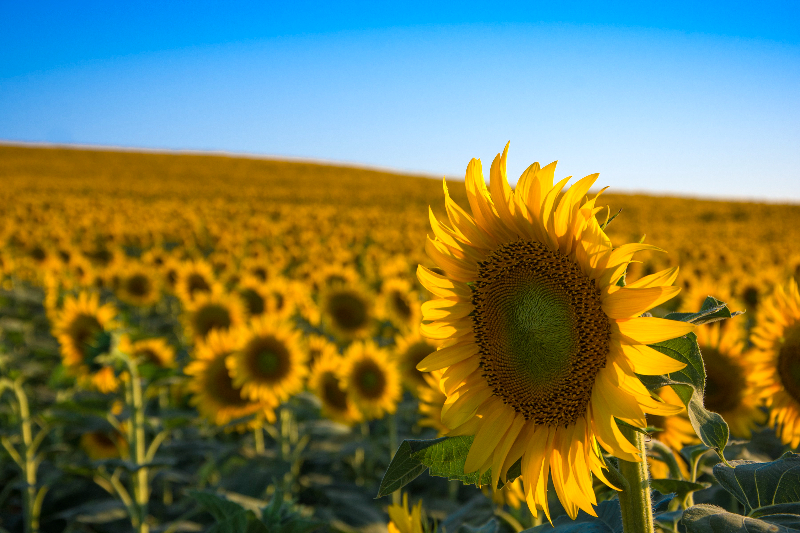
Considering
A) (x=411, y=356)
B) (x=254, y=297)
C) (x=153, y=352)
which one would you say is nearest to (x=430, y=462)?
(x=411, y=356)

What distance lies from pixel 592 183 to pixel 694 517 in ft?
1.78

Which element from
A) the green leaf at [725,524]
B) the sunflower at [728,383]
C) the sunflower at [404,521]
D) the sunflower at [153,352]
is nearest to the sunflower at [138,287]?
the sunflower at [153,352]

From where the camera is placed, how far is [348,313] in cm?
593

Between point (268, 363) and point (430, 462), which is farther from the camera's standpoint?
point (268, 363)

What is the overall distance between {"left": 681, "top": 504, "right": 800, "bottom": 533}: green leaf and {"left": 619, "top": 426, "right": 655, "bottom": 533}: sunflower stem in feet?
0.21

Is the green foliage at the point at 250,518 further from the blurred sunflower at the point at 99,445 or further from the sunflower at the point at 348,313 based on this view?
the sunflower at the point at 348,313

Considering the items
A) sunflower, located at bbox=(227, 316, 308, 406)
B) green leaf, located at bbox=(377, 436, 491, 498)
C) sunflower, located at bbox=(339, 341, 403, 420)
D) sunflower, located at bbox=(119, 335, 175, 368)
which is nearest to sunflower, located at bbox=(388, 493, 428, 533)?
green leaf, located at bbox=(377, 436, 491, 498)

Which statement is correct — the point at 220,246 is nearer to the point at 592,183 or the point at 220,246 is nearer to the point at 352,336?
the point at 352,336

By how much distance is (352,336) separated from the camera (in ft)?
19.2

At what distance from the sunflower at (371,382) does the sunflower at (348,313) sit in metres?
1.40

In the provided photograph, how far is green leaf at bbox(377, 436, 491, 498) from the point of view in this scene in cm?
94

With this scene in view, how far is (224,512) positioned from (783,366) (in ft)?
6.54

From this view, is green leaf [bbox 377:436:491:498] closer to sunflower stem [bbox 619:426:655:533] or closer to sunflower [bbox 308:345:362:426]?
sunflower stem [bbox 619:426:655:533]

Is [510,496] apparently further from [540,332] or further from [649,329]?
[649,329]
